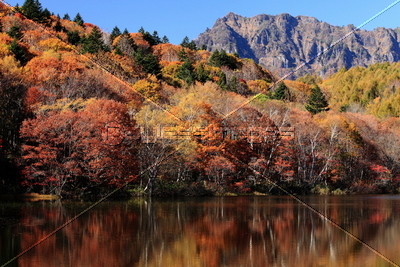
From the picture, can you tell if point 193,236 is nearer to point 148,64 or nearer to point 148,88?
point 148,88

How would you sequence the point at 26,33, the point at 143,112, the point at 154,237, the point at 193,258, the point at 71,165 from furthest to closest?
1. the point at 26,33
2. the point at 143,112
3. the point at 71,165
4. the point at 154,237
5. the point at 193,258

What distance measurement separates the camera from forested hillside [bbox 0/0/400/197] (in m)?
20.8

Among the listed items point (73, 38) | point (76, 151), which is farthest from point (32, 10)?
point (76, 151)

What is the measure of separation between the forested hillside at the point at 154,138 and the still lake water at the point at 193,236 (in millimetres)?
3426

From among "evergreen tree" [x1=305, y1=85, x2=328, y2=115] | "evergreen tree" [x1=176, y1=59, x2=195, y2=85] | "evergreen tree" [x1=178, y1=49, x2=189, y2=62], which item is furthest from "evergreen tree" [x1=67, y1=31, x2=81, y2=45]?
"evergreen tree" [x1=305, y1=85, x2=328, y2=115]

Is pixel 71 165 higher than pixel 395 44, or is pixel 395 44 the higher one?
pixel 395 44

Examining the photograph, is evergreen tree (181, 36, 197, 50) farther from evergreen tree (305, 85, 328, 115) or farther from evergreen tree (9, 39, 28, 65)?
evergreen tree (9, 39, 28, 65)

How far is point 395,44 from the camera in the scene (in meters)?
94.1

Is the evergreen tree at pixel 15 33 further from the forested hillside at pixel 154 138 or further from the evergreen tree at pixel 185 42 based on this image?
the evergreen tree at pixel 185 42

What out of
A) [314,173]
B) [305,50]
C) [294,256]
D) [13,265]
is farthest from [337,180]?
[305,50]

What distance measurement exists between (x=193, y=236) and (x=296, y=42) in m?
139

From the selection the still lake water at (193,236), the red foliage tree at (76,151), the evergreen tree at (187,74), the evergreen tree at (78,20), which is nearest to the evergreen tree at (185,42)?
the evergreen tree at (78,20)

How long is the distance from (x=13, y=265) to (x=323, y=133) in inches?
1001

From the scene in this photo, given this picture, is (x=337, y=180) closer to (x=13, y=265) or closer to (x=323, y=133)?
(x=323, y=133)
